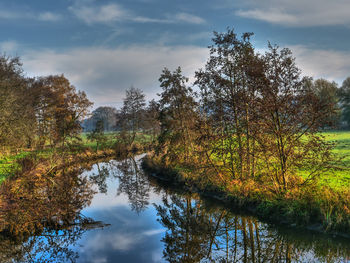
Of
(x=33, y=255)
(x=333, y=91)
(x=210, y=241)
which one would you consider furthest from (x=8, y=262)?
(x=333, y=91)

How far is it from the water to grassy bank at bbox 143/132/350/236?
667 millimetres

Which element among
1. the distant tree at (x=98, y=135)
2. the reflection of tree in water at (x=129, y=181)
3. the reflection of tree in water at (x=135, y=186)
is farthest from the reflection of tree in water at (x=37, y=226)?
the distant tree at (x=98, y=135)

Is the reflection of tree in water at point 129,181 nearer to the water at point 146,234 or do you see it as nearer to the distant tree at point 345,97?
the water at point 146,234

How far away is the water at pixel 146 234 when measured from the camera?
9.59 metres

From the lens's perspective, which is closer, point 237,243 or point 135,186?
point 237,243

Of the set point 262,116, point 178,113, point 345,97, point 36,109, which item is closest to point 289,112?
point 262,116

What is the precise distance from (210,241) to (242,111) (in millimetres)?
Answer: 8209

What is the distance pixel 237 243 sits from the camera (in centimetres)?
1038

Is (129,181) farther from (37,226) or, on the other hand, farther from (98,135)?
(98,135)

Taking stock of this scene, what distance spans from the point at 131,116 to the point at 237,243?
4065 cm

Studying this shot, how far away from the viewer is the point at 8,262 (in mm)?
9703

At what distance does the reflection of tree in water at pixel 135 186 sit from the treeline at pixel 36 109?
32.8 ft

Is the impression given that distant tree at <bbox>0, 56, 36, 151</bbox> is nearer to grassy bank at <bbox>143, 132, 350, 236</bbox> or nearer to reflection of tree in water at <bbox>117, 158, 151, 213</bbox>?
reflection of tree in water at <bbox>117, 158, 151, 213</bbox>

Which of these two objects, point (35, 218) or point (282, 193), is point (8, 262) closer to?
point (35, 218)
